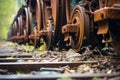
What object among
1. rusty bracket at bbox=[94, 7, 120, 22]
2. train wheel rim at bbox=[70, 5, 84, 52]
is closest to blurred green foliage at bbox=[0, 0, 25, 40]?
train wheel rim at bbox=[70, 5, 84, 52]

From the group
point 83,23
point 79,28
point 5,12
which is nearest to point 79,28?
point 79,28

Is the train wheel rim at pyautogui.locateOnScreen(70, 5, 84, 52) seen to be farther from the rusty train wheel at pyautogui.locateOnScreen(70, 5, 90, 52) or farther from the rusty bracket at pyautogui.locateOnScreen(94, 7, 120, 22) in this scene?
the rusty bracket at pyautogui.locateOnScreen(94, 7, 120, 22)

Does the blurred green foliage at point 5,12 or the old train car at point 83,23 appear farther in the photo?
the blurred green foliage at point 5,12

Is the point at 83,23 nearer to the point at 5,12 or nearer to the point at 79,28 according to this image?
the point at 79,28

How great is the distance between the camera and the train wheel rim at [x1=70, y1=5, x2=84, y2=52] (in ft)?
11.0

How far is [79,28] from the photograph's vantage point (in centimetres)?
349

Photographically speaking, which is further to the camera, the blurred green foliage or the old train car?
the blurred green foliage

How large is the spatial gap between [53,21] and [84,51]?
159 centimetres

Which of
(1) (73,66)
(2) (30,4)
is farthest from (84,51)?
(2) (30,4)

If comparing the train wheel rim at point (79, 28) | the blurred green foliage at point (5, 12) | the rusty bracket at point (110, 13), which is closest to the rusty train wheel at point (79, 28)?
the train wheel rim at point (79, 28)

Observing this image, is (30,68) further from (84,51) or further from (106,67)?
(84,51)

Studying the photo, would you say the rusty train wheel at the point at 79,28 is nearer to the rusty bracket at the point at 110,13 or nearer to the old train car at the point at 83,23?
the old train car at the point at 83,23

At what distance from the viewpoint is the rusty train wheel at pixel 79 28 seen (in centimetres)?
330

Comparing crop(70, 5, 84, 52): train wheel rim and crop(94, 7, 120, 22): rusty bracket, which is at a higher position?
crop(94, 7, 120, 22): rusty bracket
